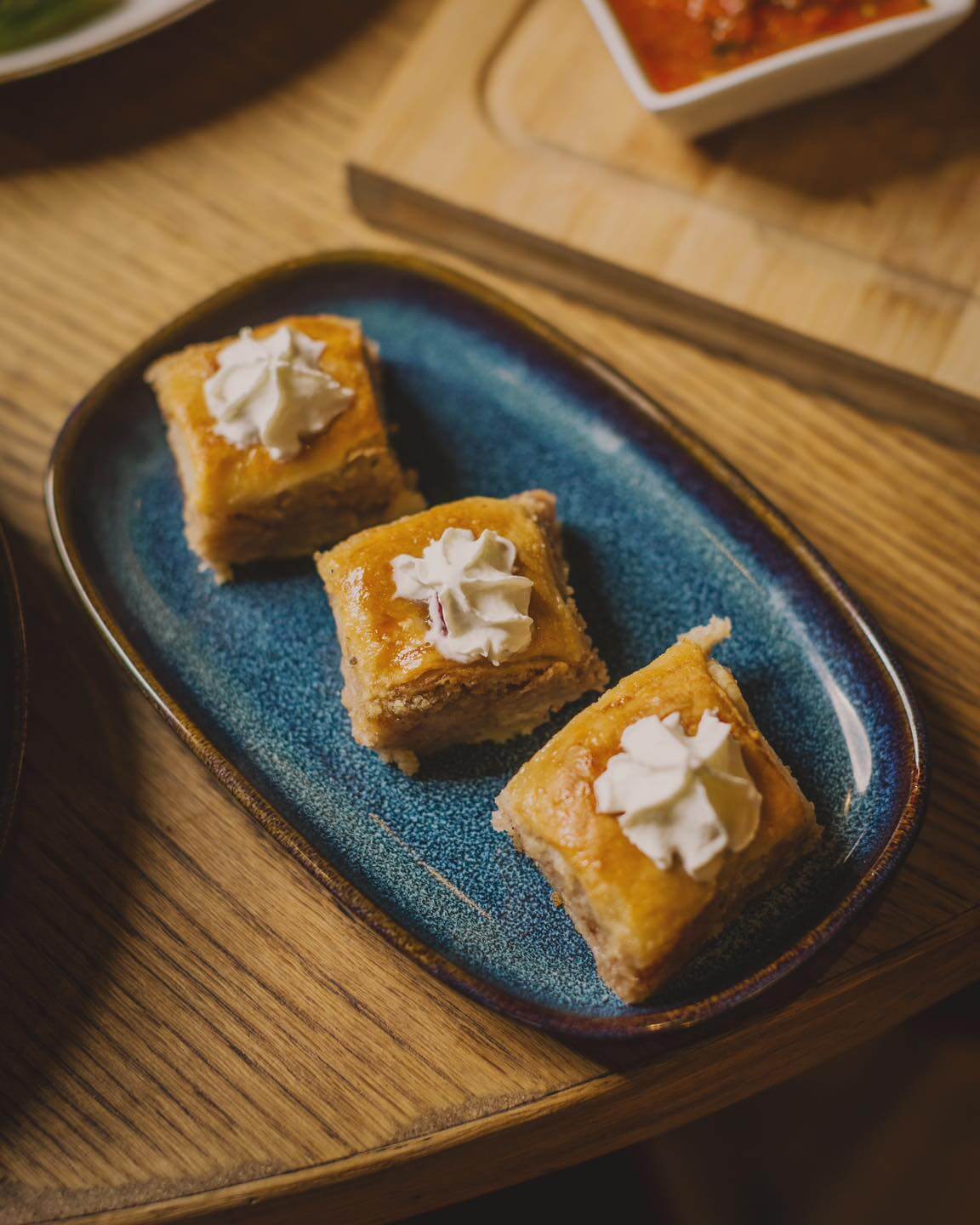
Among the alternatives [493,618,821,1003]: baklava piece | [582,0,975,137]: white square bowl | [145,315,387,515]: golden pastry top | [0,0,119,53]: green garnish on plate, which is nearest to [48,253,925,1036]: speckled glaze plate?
[493,618,821,1003]: baklava piece

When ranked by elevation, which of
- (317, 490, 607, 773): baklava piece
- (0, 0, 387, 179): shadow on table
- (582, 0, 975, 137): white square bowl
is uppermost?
(0, 0, 387, 179): shadow on table

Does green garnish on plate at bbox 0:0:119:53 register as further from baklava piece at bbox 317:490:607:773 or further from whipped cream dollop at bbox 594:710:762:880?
whipped cream dollop at bbox 594:710:762:880

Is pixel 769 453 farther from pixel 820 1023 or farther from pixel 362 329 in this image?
pixel 820 1023

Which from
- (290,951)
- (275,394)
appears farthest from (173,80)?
(290,951)


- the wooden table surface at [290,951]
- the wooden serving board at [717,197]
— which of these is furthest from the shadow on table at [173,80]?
the wooden table surface at [290,951]

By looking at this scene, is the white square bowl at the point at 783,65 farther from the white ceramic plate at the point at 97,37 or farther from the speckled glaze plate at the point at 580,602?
the white ceramic plate at the point at 97,37

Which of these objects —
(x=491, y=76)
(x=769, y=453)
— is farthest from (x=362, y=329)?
(x=769, y=453)
